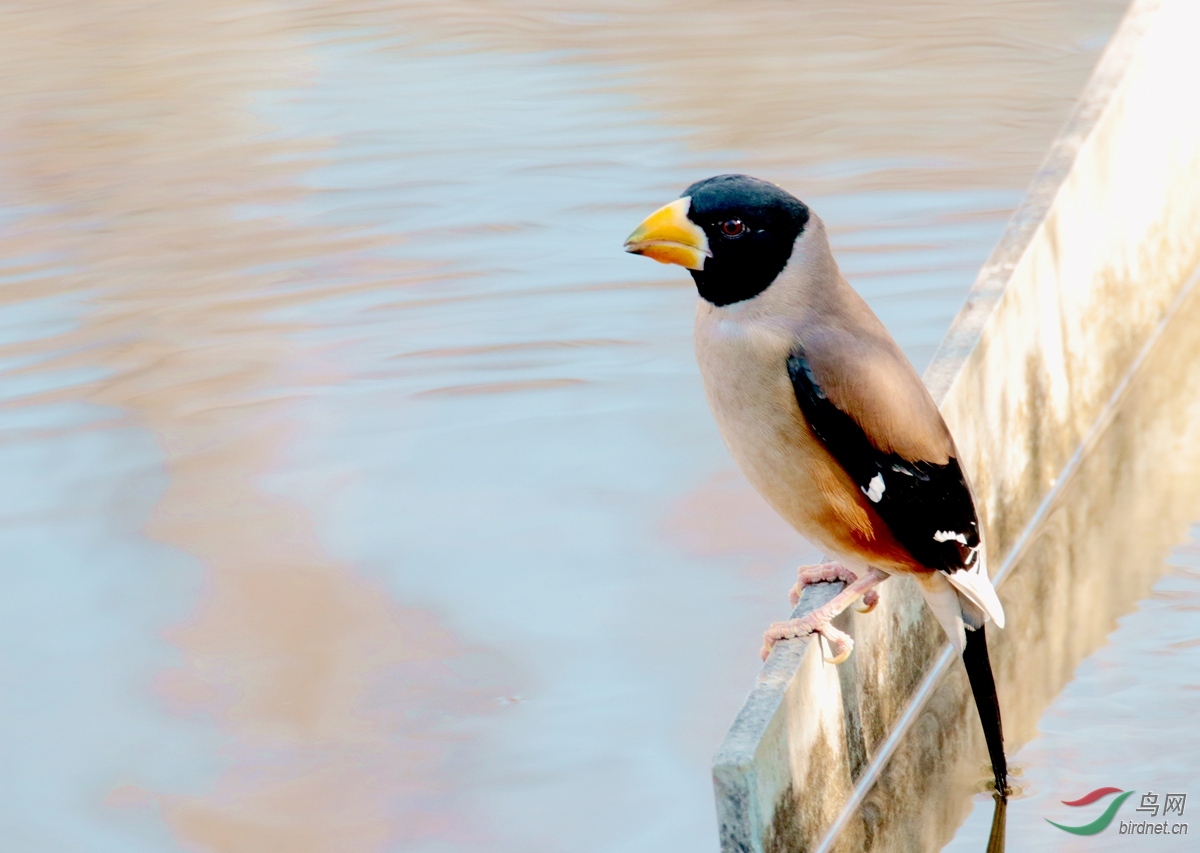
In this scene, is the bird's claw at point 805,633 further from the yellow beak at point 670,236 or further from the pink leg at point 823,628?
the yellow beak at point 670,236

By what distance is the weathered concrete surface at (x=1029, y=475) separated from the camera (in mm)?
2703

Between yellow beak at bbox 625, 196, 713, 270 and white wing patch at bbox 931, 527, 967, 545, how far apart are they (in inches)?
24.5

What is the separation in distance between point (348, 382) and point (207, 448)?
51cm

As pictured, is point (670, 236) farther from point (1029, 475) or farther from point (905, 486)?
point (1029, 475)

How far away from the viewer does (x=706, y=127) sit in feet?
21.9

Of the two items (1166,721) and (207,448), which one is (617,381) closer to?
(207,448)

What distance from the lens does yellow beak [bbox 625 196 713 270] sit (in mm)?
2600

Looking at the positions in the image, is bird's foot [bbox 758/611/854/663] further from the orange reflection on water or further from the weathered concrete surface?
the orange reflection on water

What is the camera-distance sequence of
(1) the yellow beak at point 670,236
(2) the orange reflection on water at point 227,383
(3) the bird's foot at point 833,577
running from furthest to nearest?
(2) the orange reflection on water at point 227,383 → (3) the bird's foot at point 833,577 → (1) the yellow beak at point 670,236

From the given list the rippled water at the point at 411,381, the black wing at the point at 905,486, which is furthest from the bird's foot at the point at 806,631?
the rippled water at the point at 411,381

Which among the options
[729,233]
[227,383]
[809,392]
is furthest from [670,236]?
[227,383]

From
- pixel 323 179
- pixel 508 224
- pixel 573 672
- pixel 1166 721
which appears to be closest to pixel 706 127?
pixel 508 224

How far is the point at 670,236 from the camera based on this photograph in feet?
8.57

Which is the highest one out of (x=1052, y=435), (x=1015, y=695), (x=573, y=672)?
(x=1052, y=435)
